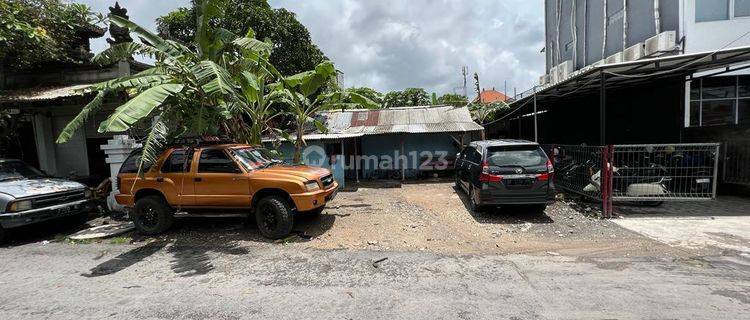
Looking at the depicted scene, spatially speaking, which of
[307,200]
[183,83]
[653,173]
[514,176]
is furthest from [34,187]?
[653,173]

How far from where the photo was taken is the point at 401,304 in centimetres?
388

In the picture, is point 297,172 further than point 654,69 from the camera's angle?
No

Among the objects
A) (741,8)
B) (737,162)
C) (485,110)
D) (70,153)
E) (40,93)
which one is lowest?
(737,162)

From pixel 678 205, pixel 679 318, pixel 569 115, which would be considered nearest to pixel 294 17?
→ pixel 569 115

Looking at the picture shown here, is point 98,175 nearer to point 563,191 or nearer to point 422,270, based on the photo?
point 422,270

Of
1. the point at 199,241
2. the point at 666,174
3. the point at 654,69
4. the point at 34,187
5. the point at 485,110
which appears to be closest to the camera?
the point at 199,241

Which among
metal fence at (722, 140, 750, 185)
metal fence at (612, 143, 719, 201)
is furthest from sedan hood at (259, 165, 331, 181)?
metal fence at (722, 140, 750, 185)

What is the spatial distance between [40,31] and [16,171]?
3.79m

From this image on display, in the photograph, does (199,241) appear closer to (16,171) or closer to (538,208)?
(16,171)

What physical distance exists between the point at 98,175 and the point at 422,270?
12.4m

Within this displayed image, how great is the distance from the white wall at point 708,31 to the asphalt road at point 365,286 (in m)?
8.51

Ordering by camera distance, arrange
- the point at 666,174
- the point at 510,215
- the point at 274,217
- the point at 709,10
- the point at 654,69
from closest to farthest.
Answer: the point at 274,217 → the point at 666,174 → the point at 510,215 → the point at 654,69 → the point at 709,10

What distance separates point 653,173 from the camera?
25.8ft

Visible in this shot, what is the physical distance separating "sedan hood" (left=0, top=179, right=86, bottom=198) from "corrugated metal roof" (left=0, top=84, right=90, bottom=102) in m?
2.35
